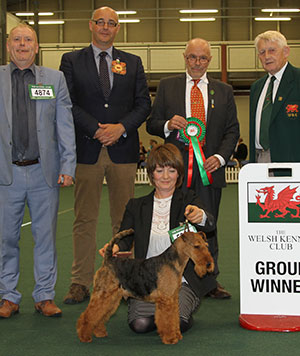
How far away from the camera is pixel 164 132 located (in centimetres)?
378

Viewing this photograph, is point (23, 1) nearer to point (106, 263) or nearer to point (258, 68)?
point (258, 68)

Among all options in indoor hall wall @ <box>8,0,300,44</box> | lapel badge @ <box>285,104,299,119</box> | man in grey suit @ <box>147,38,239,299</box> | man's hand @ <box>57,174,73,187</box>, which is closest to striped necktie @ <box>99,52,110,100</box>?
man in grey suit @ <box>147,38,239,299</box>

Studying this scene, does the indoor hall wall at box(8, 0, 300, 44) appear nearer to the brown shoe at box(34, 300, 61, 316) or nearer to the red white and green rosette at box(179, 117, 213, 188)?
the red white and green rosette at box(179, 117, 213, 188)

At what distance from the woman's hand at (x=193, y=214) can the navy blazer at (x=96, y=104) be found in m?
1.09

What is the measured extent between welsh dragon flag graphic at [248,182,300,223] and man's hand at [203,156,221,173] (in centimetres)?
72

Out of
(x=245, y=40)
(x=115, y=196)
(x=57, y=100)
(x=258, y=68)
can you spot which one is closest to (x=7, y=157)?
(x=57, y=100)

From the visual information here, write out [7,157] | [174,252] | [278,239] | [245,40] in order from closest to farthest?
[174,252] → [278,239] → [7,157] → [245,40]

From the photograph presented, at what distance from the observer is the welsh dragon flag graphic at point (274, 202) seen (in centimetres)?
298

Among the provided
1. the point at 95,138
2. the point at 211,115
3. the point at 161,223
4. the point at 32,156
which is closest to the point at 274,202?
the point at 161,223

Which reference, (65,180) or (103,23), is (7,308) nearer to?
(65,180)

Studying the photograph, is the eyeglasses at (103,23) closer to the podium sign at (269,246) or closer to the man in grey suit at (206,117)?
the man in grey suit at (206,117)

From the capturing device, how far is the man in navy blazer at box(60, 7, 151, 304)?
375cm

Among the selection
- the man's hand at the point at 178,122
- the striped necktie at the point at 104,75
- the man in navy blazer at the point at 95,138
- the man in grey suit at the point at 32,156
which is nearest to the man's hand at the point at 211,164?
the man's hand at the point at 178,122

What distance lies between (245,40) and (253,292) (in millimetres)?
18663
